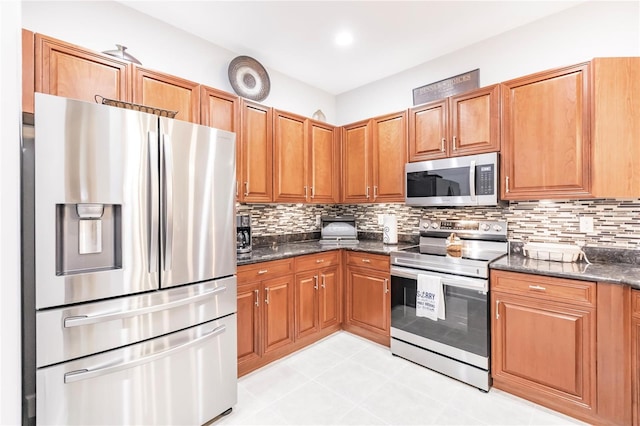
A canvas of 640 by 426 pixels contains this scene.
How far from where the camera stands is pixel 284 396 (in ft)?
6.72

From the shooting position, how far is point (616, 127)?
1.87m

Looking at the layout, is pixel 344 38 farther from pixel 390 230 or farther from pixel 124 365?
pixel 124 365

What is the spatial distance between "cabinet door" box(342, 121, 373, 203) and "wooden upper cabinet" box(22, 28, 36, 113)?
262 cm

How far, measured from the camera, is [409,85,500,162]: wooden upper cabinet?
2.36 meters

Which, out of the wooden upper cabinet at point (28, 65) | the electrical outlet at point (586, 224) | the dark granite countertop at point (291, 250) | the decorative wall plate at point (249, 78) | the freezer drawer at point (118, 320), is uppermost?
the decorative wall plate at point (249, 78)

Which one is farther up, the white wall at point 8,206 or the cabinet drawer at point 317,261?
the white wall at point 8,206

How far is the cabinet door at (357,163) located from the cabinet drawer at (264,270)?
1190 mm

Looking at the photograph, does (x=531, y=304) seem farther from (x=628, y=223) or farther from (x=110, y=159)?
(x=110, y=159)

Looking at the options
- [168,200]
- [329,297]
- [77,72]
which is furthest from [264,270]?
[77,72]

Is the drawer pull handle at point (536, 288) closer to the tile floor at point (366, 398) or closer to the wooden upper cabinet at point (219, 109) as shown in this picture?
the tile floor at point (366, 398)

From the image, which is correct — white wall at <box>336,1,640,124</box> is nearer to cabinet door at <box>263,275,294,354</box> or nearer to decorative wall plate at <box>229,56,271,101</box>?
decorative wall plate at <box>229,56,271,101</box>

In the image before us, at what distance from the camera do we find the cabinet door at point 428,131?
2643 millimetres

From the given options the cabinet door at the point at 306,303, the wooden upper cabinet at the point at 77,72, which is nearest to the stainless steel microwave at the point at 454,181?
the cabinet door at the point at 306,303

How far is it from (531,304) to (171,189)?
2.40m
